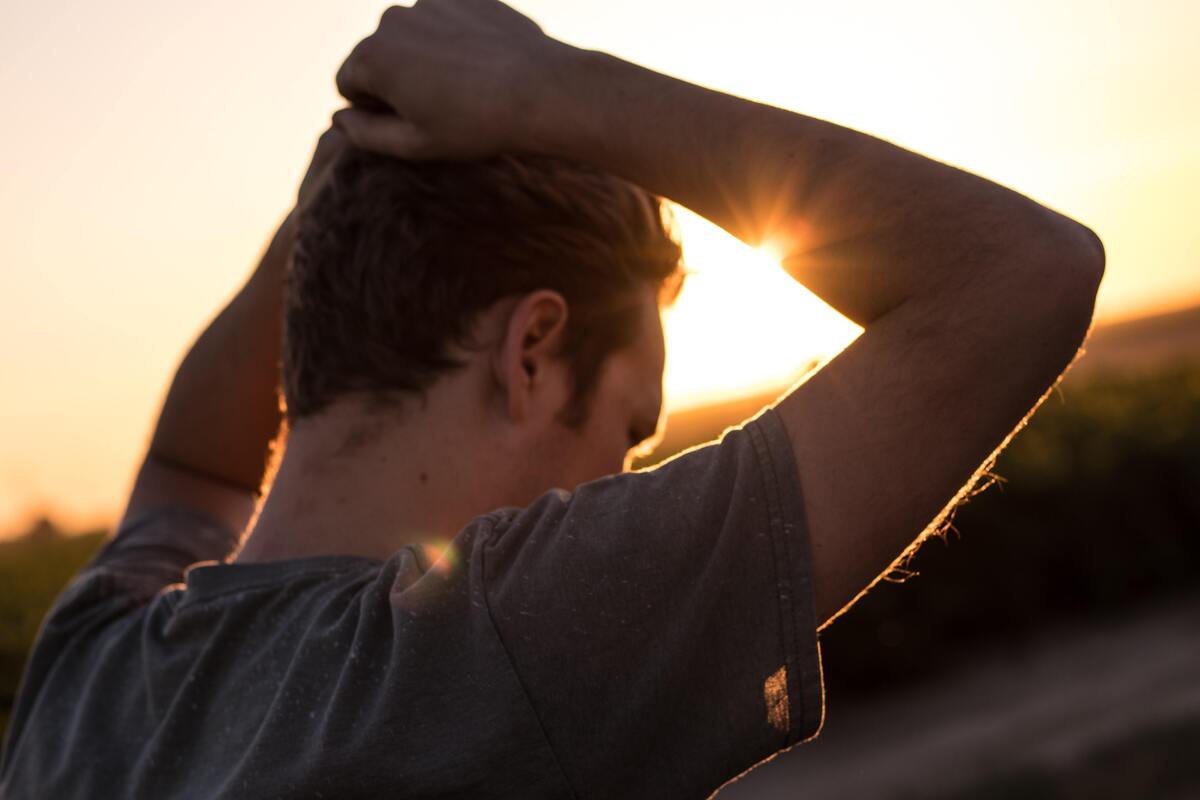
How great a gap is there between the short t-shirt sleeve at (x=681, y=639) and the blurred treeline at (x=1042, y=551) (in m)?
7.22

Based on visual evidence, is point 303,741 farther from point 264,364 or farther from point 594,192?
point 264,364

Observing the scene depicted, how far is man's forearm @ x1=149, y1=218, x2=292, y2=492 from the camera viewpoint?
2.80m

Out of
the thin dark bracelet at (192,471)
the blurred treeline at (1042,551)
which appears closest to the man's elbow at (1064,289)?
the thin dark bracelet at (192,471)

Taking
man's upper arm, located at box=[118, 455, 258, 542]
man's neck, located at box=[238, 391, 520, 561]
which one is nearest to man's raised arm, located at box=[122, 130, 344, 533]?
man's upper arm, located at box=[118, 455, 258, 542]

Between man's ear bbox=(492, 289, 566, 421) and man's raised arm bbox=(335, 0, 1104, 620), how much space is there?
275 mm

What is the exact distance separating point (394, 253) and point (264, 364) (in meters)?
0.87

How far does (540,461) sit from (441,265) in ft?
1.19

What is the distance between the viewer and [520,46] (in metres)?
1.88

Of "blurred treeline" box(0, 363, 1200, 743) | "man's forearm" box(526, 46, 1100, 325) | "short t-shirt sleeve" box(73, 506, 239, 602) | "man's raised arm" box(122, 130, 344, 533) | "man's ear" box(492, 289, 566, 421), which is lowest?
"blurred treeline" box(0, 363, 1200, 743)

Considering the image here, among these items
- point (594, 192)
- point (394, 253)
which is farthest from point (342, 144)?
point (594, 192)

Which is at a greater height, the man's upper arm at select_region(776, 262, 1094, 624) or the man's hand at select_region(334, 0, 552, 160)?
the man's hand at select_region(334, 0, 552, 160)

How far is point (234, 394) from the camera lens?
281cm

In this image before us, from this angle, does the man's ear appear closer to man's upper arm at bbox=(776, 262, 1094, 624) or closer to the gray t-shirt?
the gray t-shirt

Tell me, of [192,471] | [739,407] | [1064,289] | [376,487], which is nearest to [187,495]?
[192,471]
